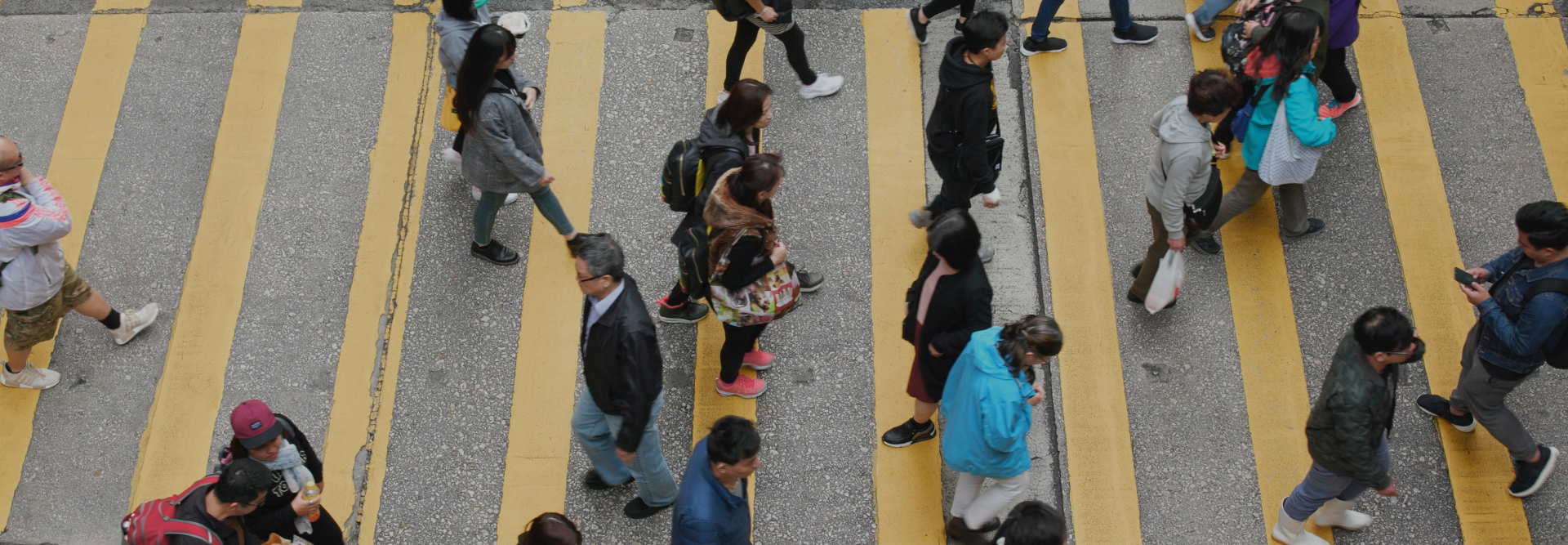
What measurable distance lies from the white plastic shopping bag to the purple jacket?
1.71 metres

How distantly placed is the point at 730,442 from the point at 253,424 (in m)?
1.89

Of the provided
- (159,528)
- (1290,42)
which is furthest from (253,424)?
(1290,42)

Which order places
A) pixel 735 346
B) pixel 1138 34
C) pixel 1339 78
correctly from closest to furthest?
1. pixel 735 346
2. pixel 1339 78
3. pixel 1138 34

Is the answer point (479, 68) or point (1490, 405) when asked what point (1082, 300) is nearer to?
point (1490, 405)

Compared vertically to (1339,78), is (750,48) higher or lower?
higher

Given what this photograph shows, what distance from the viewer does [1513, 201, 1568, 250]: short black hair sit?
4.57 meters

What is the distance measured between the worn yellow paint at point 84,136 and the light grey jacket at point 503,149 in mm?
2745

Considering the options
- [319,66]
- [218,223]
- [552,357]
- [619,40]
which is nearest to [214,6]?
[319,66]

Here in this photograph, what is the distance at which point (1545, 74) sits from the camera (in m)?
6.97

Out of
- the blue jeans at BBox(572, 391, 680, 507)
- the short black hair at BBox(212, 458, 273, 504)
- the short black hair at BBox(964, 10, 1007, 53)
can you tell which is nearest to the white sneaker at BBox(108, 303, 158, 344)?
the short black hair at BBox(212, 458, 273, 504)

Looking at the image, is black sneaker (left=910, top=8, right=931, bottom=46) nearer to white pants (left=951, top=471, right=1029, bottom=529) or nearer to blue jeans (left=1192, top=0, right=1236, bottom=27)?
blue jeans (left=1192, top=0, right=1236, bottom=27)

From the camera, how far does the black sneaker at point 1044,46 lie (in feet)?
23.5

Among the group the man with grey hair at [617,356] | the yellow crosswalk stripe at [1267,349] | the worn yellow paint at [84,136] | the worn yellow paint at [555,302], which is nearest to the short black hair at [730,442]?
the man with grey hair at [617,356]

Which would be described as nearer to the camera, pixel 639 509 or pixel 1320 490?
pixel 1320 490
